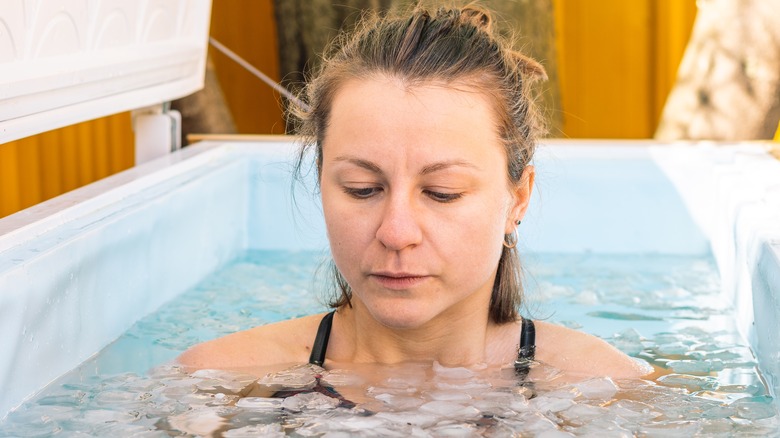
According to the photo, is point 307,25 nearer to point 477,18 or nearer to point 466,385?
point 477,18

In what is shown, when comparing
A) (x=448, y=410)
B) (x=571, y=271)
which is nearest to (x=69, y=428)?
(x=448, y=410)

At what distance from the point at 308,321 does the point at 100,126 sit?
6.05 ft

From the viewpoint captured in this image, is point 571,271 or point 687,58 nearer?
point 571,271

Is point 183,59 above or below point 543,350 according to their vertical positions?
above

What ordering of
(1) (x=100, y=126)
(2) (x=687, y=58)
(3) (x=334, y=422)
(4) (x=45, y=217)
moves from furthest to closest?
(2) (x=687, y=58)
(1) (x=100, y=126)
(4) (x=45, y=217)
(3) (x=334, y=422)

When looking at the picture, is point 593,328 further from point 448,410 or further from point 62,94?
Answer: point 62,94

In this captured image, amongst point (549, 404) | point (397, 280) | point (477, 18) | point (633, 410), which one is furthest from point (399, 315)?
point (477, 18)

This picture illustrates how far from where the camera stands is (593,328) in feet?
7.77

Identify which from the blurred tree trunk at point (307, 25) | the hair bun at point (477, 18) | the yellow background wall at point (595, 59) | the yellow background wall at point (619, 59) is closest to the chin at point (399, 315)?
the hair bun at point (477, 18)

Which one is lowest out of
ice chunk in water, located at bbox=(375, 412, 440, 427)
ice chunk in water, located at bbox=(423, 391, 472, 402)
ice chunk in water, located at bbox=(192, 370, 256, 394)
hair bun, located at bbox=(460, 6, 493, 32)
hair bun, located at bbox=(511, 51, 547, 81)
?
ice chunk in water, located at bbox=(192, 370, 256, 394)

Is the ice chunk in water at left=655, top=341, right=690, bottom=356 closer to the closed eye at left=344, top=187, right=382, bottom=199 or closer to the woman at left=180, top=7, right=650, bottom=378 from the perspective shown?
the woman at left=180, top=7, right=650, bottom=378

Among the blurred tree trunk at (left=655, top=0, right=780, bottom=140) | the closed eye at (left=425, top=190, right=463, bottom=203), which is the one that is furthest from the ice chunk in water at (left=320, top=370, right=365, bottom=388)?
the blurred tree trunk at (left=655, top=0, right=780, bottom=140)

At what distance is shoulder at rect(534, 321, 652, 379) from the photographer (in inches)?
69.4

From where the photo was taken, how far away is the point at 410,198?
1.53m
